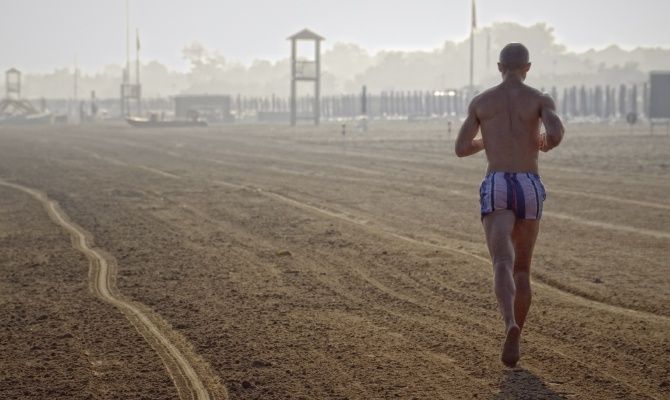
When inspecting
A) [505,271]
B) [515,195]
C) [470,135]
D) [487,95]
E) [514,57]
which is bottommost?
[505,271]

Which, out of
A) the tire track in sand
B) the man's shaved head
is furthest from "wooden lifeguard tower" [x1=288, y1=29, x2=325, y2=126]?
the man's shaved head

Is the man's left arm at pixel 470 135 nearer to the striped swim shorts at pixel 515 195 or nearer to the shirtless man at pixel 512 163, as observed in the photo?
the shirtless man at pixel 512 163

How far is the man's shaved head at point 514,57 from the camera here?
22.7 ft

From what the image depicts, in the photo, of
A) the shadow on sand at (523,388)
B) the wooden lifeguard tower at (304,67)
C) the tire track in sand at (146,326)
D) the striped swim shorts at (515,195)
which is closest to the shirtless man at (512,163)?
the striped swim shorts at (515,195)

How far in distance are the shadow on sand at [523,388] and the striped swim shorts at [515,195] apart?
0.98 metres

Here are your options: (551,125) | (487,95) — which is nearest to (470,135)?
(487,95)

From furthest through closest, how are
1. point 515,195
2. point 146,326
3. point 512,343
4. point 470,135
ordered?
point 146,326 → point 470,135 → point 515,195 → point 512,343

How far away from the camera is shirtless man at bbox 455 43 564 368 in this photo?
666cm

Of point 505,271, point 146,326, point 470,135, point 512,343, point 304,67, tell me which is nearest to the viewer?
point 512,343

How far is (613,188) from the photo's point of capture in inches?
818

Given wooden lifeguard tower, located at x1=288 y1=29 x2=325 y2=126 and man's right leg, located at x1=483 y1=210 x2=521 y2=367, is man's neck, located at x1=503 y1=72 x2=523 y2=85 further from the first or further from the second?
wooden lifeguard tower, located at x1=288 y1=29 x2=325 y2=126

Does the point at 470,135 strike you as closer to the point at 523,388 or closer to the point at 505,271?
the point at 505,271

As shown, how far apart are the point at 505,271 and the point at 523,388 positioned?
77cm

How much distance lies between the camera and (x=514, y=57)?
22.7 feet
